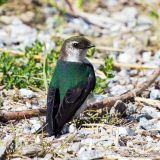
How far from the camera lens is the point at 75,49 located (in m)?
6.58

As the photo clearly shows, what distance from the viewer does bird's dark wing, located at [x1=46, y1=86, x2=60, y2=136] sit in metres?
5.69

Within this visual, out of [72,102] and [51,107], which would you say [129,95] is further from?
[51,107]

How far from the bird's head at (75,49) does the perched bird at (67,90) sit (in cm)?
1

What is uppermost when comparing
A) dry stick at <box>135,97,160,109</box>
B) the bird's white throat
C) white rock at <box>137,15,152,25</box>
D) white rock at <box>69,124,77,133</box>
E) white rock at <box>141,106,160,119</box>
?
white rock at <box>137,15,152,25</box>

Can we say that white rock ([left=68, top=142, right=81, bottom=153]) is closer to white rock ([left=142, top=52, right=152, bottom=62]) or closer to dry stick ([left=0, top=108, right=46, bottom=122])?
dry stick ([left=0, top=108, right=46, bottom=122])

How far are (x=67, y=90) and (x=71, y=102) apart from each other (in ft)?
0.38

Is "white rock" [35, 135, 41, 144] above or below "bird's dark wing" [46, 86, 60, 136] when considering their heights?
below

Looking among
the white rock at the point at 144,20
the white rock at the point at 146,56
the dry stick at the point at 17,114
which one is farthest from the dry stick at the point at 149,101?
the white rock at the point at 144,20

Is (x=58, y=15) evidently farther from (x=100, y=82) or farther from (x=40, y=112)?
(x=40, y=112)

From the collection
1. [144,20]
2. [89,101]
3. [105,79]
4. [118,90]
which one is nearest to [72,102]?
[89,101]

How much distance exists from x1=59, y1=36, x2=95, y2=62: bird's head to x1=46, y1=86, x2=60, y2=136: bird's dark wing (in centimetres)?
61

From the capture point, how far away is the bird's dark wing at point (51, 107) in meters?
5.69

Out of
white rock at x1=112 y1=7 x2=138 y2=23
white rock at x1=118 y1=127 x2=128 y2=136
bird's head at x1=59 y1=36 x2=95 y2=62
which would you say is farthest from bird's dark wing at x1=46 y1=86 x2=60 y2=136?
white rock at x1=112 y1=7 x2=138 y2=23

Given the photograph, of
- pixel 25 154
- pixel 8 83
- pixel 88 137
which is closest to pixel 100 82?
pixel 8 83
